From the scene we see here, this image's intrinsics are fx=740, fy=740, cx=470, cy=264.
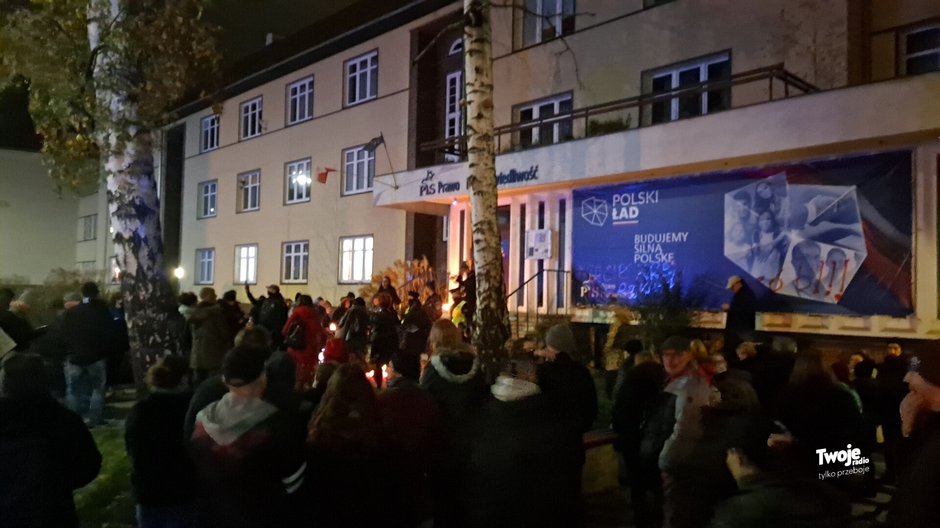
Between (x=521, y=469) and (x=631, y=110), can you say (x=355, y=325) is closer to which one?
(x=521, y=469)

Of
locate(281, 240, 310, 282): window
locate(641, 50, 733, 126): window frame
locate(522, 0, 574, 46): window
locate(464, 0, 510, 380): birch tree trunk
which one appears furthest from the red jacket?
locate(281, 240, 310, 282): window

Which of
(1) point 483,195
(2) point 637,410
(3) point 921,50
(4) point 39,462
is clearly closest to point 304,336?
(1) point 483,195

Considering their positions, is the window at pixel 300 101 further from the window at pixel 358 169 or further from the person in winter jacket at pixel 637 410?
the person in winter jacket at pixel 637 410

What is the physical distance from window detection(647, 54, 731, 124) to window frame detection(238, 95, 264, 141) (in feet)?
56.4

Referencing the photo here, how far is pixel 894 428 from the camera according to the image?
24.3ft

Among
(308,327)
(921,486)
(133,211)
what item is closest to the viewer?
(921,486)

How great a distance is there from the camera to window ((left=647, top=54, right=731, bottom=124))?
1438 cm

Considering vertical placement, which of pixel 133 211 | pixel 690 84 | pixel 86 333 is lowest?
pixel 86 333

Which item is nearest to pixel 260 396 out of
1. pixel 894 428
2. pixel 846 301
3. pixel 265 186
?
pixel 894 428

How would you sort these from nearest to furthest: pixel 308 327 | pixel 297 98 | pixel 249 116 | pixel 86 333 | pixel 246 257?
pixel 86 333 < pixel 308 327 < pixel 297 98 < pixel 246 257 < pixel 249 116

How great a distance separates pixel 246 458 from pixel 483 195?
6.87 m

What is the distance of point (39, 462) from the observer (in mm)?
3506

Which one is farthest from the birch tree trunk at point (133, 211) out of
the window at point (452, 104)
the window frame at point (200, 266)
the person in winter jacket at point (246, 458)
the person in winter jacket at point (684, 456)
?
the window frame at point (200, 266)

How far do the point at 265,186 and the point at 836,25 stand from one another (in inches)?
804
